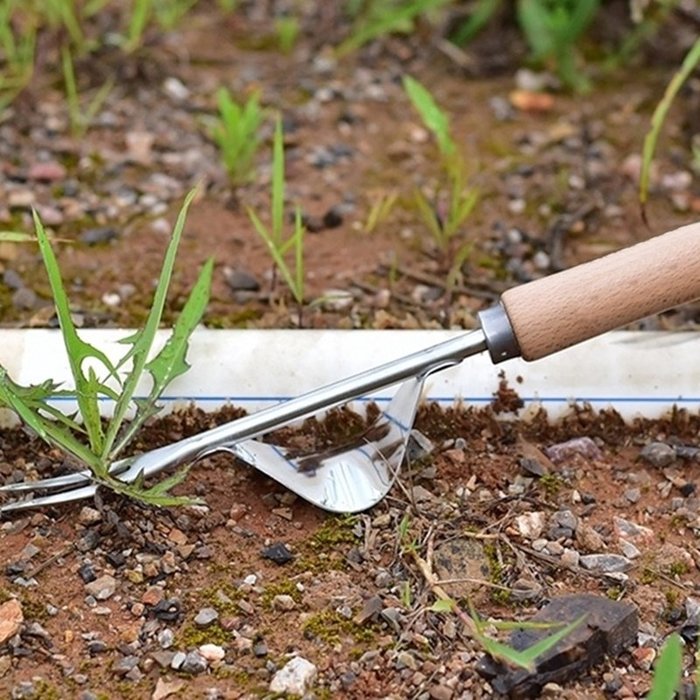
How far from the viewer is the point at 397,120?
2.79m

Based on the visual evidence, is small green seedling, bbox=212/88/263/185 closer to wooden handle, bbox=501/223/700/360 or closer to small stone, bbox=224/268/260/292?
small stone, bbox=224/268/260/292

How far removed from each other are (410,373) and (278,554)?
0.92 ft

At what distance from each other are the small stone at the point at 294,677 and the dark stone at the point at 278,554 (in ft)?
0.59

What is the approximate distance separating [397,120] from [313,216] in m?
0.43

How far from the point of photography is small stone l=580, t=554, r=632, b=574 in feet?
5.48

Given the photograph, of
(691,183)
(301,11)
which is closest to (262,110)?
(301,11)

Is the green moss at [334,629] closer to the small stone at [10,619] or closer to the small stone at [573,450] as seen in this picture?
the small stone at [10,619]

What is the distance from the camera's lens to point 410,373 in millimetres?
1679

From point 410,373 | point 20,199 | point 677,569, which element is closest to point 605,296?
point 410,373

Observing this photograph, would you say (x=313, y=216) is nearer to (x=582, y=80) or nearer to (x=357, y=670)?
(x=582, y=80)

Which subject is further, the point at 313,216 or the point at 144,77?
the point at 144,77

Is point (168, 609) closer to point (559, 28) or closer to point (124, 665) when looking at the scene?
point (124, 665)

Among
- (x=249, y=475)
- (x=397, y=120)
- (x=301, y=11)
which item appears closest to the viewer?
(x=249, y=475)

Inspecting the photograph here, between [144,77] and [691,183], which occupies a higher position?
→ [144,77]
